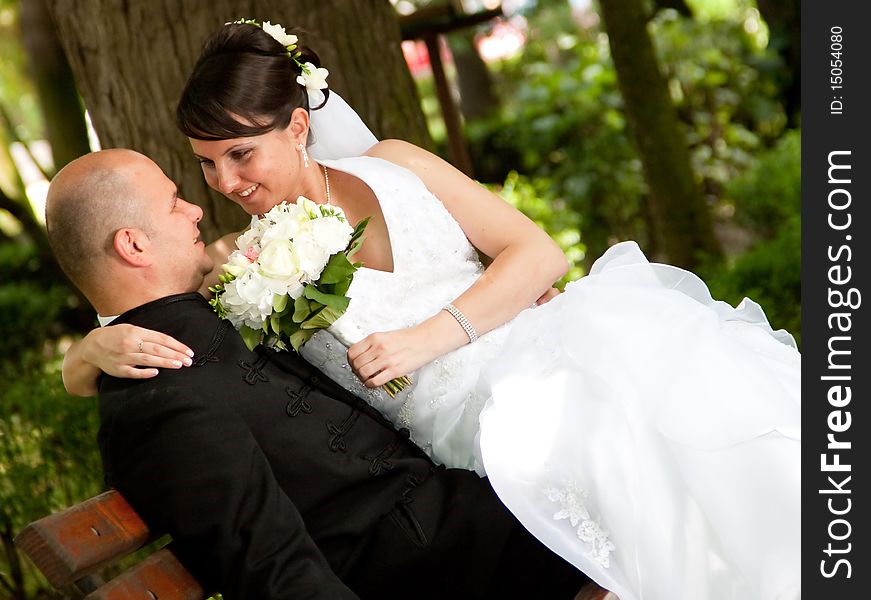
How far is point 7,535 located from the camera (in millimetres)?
4578

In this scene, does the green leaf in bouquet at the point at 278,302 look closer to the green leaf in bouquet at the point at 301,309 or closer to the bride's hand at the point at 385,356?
the green leaf in bouquet at the point at 301,309

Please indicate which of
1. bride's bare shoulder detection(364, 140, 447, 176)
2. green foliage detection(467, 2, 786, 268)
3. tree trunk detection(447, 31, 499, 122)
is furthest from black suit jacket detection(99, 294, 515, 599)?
tree trunk detection(447, 31, 499, 122)

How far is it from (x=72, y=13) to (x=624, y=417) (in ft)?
9.70

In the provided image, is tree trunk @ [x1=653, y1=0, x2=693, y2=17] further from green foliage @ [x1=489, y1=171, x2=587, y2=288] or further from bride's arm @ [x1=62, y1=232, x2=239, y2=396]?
bride's arm @ [x1=62, y1=232, x2=239, y2=396]

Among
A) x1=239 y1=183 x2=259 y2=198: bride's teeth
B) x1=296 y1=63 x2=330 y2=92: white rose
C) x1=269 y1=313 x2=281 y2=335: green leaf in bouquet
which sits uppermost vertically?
x1=296 y1=63 x2=330 y2=92: white rose

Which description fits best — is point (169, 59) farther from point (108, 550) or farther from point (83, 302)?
point (83, 302)

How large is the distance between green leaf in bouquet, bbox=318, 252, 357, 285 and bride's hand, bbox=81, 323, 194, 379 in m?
0.43

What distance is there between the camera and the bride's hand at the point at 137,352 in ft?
8.19

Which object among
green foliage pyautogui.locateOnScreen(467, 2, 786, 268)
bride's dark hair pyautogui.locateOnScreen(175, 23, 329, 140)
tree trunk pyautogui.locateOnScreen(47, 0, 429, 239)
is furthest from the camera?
green foliage pyautogui.locateOnScreen(467, 2, 786, 268)

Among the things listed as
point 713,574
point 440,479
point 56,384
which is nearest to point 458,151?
point 56,384

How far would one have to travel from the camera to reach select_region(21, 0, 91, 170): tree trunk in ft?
23.2

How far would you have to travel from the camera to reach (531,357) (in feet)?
9.37

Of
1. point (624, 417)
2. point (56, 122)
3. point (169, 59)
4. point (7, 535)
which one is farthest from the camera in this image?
point (56, 122)

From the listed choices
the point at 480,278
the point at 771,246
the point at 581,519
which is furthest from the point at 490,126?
the point at 581,519
